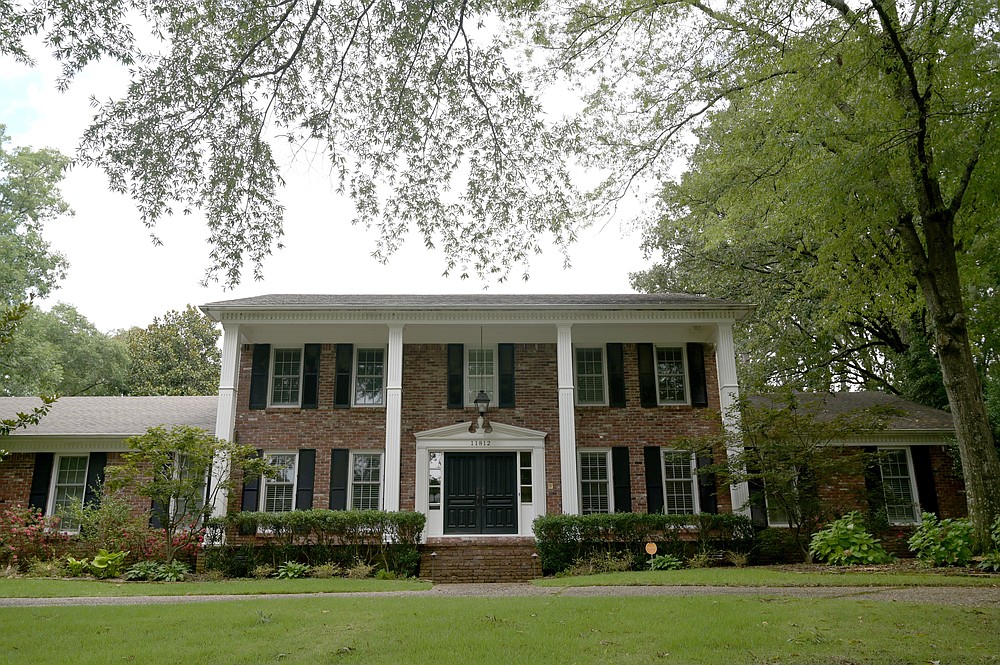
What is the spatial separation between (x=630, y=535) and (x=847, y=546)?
4.02m

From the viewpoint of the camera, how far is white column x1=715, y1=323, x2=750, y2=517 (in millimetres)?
15867

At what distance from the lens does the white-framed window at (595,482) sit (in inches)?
697

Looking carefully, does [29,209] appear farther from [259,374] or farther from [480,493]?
[480,493]

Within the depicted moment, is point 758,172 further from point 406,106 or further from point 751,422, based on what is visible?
point 406,106

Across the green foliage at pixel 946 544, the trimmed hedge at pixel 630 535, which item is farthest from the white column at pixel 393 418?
the green foliage at pixel 946 544

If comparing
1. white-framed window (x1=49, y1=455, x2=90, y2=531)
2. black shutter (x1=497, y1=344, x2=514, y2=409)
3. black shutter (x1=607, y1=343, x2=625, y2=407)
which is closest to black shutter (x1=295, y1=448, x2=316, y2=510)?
black shutter (x1=497, y1=344, x2=514, y2=409)

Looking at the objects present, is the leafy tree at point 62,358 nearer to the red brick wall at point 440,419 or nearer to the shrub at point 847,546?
the red brick wall at point 440,419

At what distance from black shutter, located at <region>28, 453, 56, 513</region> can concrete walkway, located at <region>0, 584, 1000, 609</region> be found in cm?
751

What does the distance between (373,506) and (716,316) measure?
9.33 metres

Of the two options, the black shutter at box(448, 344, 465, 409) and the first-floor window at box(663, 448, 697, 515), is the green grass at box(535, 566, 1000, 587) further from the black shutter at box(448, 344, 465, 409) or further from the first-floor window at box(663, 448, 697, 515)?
the black shutter at box(448, 344, 465, 409)

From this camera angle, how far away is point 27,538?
51.2 feet

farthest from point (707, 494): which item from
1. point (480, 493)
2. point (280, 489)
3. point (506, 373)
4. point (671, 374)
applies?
point (280, 489)

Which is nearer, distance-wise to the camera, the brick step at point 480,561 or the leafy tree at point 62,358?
the brick step at point 480,561

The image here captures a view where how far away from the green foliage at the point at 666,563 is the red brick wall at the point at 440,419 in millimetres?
3021
